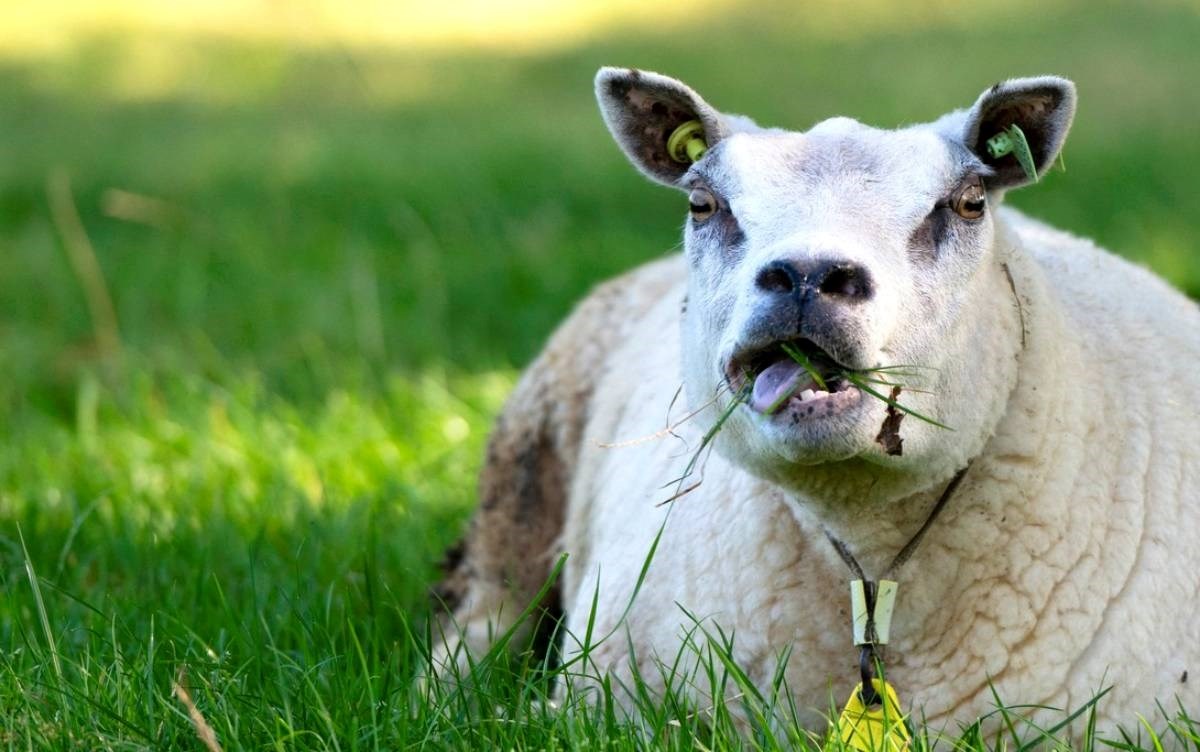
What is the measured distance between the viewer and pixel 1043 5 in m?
20.1

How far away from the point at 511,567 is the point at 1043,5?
16821 millimetres

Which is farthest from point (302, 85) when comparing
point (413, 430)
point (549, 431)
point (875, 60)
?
point (549, 431)

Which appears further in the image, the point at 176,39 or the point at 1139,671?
the point at 176,39

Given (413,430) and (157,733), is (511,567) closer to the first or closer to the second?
(413,430)

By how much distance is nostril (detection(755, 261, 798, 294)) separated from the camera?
Result: 2.95 meters

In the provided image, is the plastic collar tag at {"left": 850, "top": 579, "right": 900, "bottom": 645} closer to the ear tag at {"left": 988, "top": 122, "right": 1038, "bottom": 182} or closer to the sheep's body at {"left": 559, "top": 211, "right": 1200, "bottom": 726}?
the sheep's body at {"left": 559, "top": 211, "right": 1200, "bottom": 726}

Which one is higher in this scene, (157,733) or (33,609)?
(157,733)

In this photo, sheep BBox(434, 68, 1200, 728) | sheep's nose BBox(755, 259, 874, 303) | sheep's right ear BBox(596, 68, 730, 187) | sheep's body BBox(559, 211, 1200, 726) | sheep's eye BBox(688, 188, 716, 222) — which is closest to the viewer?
sheep's nose BBox(755, 259, 874, 303)

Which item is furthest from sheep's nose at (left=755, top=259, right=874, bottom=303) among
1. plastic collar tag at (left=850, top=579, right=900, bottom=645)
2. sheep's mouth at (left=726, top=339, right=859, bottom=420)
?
plastic collar tag at (left=850, top=579, right=900, bottom=645)

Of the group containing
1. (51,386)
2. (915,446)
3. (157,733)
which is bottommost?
(51,386)

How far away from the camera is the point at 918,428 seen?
123 inches

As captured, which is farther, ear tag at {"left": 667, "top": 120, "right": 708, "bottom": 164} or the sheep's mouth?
ear tag at {"left": 667, "top": 120, "right": 708, "bottom": 164}

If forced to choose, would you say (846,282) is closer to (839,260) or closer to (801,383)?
(839,260)

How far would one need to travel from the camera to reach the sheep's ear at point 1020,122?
10.9ft
